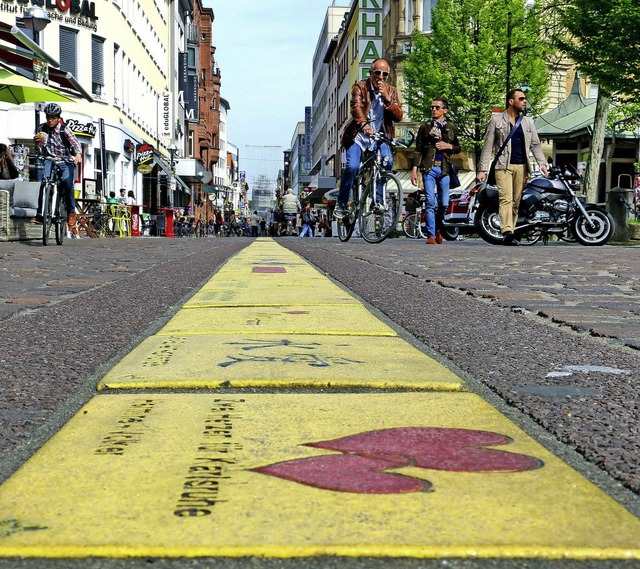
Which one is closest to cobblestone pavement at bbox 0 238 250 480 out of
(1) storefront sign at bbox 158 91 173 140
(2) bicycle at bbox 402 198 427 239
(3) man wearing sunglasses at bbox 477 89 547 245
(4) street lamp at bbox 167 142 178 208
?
(3) man wearing sunglasses at bbox 477 89 547 245

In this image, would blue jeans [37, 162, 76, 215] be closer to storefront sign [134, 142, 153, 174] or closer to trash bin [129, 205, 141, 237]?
trash bin [129, 205, 141, 237]

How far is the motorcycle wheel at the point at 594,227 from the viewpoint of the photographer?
15.3m

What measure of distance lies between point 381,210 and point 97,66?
1033 inches

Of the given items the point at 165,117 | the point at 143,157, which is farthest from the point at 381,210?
the point at 165,117

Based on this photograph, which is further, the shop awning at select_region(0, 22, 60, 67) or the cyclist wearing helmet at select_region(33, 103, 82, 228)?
the shop awning at select_region(0, 22, 60, 67)

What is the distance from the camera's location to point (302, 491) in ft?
4.81

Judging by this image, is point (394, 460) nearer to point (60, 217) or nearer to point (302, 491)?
point (302, 491)

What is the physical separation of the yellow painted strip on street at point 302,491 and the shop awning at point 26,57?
13.8 meters

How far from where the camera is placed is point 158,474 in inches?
61.9

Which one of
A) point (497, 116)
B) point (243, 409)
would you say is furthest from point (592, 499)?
point (497, 116)

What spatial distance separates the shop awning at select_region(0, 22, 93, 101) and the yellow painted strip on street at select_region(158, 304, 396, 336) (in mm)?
11382

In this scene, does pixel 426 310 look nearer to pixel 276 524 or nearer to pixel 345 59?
pixel 276 524

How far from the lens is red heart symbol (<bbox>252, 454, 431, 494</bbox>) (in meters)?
1.49

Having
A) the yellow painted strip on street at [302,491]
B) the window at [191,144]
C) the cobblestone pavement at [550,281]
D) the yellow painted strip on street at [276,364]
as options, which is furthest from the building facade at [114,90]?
the window at [191,144]
